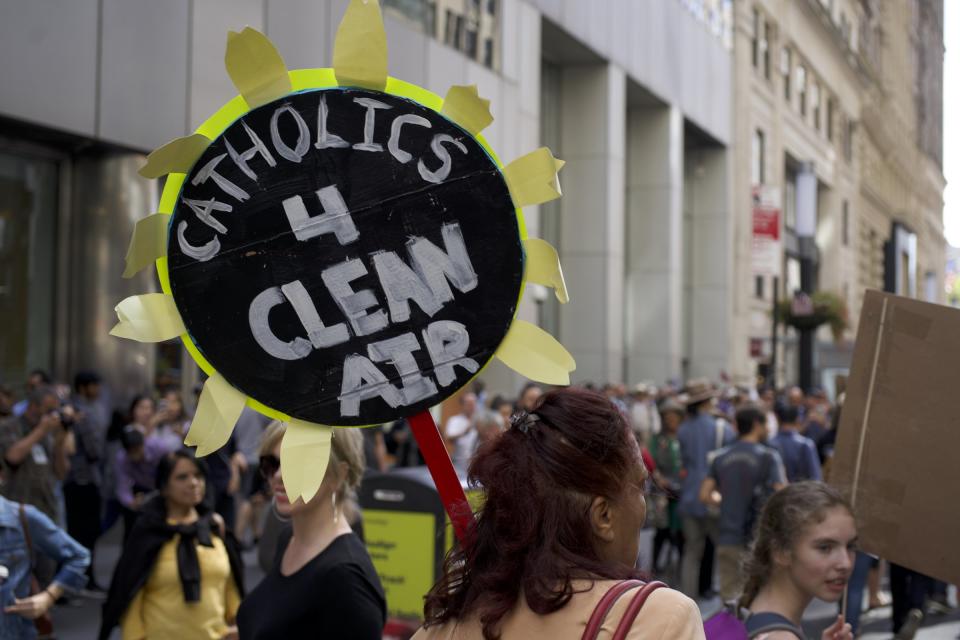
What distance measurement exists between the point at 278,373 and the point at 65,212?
463 inches

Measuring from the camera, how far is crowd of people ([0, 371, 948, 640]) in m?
2.10

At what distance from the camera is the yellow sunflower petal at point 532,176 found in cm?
274

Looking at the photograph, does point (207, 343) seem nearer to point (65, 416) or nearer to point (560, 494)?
point (560, 494)

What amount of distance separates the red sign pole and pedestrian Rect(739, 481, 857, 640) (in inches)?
56.0

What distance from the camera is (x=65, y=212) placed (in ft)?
44.7

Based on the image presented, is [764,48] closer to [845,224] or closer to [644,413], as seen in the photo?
[845,224]

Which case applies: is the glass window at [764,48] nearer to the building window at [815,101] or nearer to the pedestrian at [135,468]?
the building window at [815,101]

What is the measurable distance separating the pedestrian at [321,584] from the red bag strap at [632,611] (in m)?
1.76

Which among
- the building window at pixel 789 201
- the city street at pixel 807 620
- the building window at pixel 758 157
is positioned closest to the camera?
the city street at pixel 807 620

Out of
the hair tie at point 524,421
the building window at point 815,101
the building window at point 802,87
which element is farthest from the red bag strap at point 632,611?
the building window at point 815,101

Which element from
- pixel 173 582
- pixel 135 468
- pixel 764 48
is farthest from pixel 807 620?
pixel 764 48

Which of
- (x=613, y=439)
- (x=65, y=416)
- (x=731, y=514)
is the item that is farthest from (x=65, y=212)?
(x=613, y=439)

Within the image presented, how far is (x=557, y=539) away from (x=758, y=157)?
3989cm

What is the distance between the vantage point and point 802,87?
4603 cm
